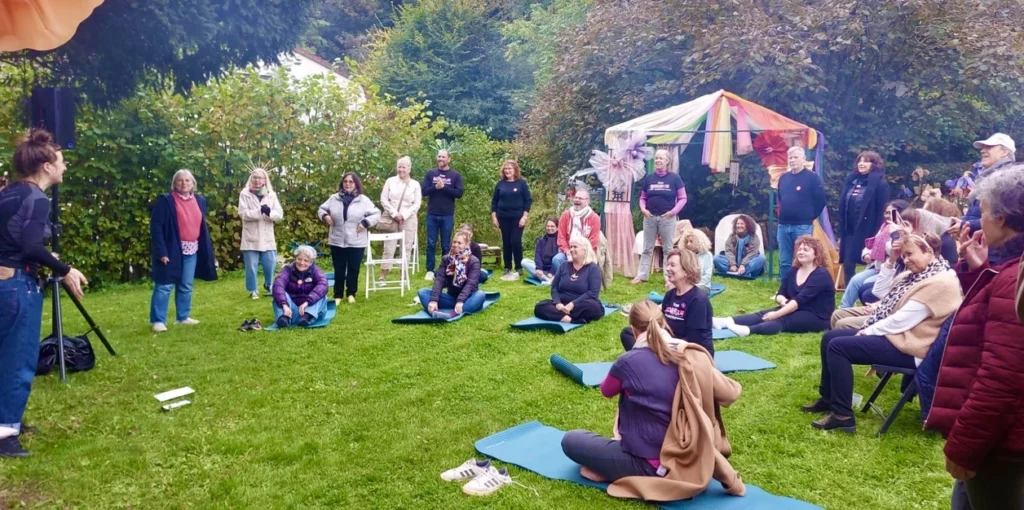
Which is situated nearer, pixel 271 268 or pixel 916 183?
pixel 271 268

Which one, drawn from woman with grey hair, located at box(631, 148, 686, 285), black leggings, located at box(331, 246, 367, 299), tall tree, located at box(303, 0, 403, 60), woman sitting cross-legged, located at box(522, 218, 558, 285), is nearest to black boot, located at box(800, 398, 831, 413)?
woman with grey hair, located at box(631, 148, 686, 285)

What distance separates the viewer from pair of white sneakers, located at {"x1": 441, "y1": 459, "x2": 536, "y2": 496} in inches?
141

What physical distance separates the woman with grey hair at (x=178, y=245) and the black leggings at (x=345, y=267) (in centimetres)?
156

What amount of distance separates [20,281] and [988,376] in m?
4.60

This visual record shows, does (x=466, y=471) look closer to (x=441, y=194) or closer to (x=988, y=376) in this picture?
(x=988, y=376)

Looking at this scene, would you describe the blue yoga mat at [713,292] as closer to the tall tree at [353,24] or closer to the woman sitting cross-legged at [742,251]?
the woman sitting cross-legged at [742,251]

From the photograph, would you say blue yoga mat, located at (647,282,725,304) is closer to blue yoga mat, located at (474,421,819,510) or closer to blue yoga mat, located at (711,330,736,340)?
blue yoga mat, located at (711,330,736,340)

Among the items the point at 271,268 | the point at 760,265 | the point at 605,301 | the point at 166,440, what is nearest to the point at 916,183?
the point at 760,265

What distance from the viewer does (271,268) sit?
28.4 feet

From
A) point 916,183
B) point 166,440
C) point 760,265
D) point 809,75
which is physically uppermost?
point 809,75

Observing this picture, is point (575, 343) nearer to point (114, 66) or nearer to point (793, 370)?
point (793, 370)

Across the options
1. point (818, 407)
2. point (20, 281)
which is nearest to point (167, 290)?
point (20, 281)

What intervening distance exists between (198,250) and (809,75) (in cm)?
1001

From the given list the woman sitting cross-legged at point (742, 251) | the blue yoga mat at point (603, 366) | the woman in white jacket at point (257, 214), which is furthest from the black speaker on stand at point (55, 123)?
the woman sitting cross-legged at point (742, 251)
